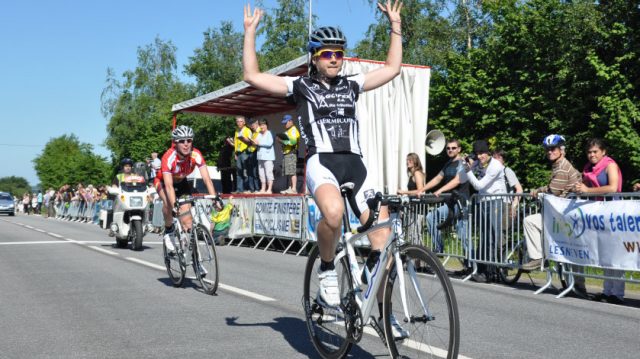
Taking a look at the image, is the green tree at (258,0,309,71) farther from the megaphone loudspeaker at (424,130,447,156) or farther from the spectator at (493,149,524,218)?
the spectator at (493,149,524,218)

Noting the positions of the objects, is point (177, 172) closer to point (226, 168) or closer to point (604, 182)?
point (604, 182)

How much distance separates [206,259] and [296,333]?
9.10 feet

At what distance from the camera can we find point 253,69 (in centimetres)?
498

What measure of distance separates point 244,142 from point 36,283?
9.99 meters

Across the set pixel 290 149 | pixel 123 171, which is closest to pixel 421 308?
pixel 123 171

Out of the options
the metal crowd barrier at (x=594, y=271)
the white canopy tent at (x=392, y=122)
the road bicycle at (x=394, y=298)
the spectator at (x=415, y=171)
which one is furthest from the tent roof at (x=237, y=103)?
the road bicycle at (x=394, y=298)

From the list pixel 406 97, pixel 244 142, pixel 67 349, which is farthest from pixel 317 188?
pixel 244 142

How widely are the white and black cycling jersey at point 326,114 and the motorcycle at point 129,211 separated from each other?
10.4m

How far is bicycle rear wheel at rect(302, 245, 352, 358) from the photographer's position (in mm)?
4828

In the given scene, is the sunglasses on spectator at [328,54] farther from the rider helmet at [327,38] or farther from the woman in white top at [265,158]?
the woman in white top at [265,158]

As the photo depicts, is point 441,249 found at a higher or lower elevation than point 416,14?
lower

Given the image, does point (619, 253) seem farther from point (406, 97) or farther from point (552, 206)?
point (406, 97)

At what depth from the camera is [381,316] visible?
440 cm

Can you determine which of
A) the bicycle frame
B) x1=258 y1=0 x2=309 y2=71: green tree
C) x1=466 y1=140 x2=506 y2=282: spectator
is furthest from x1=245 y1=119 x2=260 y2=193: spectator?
x1=258 y1=0 x2=309 y2=71: green tree
